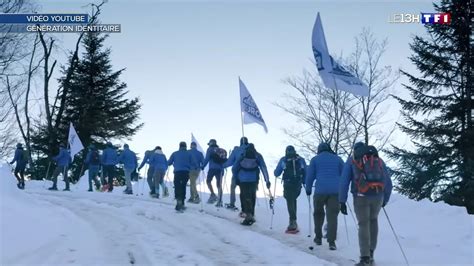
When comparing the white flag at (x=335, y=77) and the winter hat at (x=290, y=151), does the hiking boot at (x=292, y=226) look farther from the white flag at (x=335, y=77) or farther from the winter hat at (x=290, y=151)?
the white flag at (x=335, y=77)

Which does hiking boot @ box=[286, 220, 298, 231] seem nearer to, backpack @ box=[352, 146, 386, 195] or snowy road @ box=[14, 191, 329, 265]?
snowy road @ box=[14, 191, 329, 265]

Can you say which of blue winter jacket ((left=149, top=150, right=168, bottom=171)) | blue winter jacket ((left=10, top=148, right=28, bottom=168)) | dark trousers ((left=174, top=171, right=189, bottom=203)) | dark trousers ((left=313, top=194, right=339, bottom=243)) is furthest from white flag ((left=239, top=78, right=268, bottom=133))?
blue winter jacket ((left=10, top=148, right=28, bottom=168))

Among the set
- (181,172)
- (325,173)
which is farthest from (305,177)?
(181,172)

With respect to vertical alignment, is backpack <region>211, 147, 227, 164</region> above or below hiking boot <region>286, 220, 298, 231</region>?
above

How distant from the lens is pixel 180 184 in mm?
13586

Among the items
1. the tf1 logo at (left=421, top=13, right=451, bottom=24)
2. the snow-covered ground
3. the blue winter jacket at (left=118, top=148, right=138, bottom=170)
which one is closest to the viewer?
the snow-covered ground

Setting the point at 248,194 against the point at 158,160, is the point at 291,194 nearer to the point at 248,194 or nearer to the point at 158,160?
the point at 248,194

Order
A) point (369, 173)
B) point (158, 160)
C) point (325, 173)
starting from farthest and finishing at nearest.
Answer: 1. point (158, 160)
2. point (325, 173)
3. point (369, 173)

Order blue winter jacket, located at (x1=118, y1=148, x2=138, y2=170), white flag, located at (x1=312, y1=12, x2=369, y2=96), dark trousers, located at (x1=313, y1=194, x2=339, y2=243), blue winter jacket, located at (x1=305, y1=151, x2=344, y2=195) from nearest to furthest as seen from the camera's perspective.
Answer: dark trousers, located at (x1=313, y1=194, x2=339, y2=243) → blue winter jacket, located at (x1=305, y1=151, x2=344, y2=195) → white flag, located at (x1=312, y1=12, x2=369, y2=96) → blue winter jacket, located at (x1=118, y1=148, x2=138, y2=170)

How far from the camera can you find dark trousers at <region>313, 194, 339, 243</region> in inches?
382

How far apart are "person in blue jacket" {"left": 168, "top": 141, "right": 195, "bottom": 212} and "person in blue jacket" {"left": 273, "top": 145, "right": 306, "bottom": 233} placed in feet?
10.8

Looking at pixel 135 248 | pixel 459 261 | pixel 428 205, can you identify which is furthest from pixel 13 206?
pixel 428 205

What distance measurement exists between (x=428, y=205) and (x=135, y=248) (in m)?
9.26

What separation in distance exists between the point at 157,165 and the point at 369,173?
437 inches
